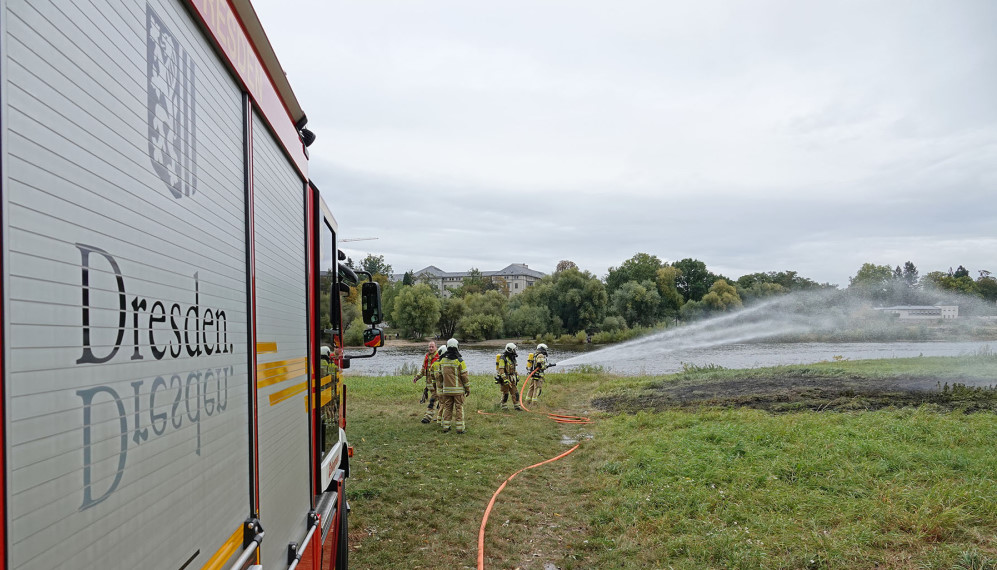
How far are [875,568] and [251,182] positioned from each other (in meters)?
4.88

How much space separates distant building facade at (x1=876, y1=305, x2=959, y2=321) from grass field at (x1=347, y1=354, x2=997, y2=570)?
117 feet

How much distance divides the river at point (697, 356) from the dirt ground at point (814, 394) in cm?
798

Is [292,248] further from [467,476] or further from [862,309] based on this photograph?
[862,309]

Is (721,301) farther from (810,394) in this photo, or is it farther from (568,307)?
(810,394)

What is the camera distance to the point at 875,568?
433 centimetres

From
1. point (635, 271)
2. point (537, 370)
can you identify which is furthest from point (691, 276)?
point (537, 370)

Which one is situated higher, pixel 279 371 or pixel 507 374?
pixel 279 371

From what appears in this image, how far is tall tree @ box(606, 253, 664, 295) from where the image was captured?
76.9 meters

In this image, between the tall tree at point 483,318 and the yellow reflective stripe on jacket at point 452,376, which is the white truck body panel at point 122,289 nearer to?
the yellow reflective stripe on jacket at point 452,376

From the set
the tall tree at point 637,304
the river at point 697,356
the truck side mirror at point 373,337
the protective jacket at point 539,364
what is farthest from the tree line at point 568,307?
the truck side mirror at point 373,337

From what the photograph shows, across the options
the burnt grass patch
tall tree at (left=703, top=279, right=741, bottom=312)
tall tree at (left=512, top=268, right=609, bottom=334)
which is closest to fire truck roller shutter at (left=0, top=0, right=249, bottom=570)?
the burnt grass patch

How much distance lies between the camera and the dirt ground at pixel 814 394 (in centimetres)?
1141

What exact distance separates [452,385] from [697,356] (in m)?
25.6

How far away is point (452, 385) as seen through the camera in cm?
1108
